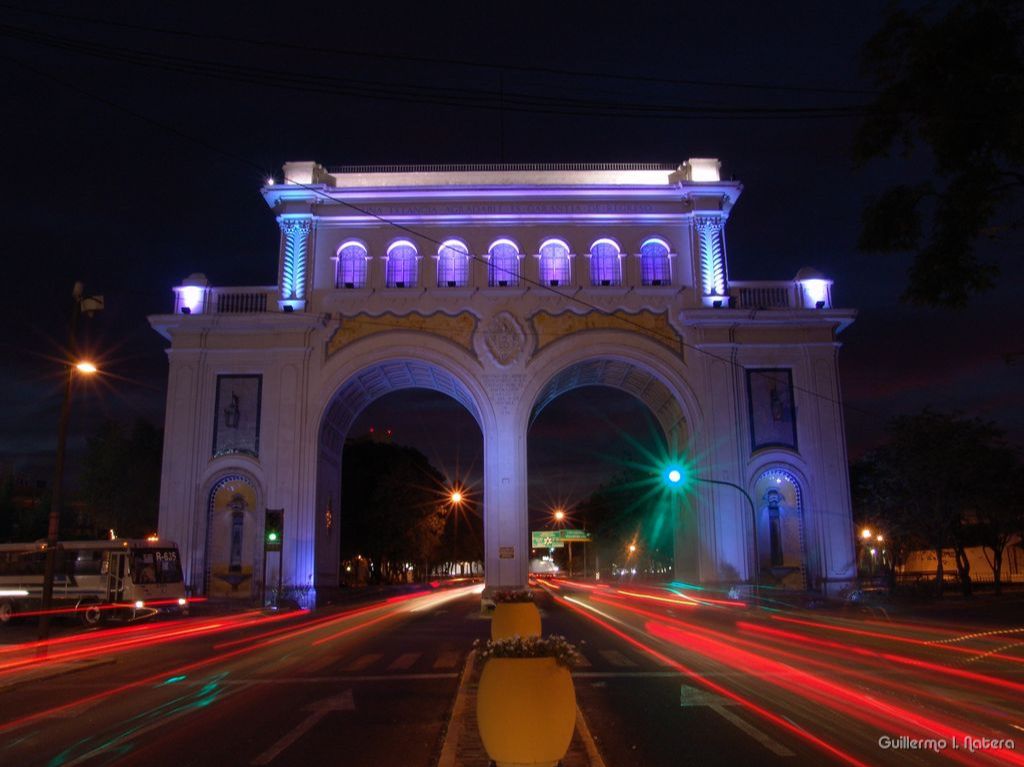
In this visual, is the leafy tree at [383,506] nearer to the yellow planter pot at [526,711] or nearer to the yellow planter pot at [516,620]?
the yellow planter pot at [516,620]

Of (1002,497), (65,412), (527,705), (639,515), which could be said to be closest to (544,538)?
(639,515)

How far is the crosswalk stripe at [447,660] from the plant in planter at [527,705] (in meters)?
9.05

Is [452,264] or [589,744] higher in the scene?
[452,264]

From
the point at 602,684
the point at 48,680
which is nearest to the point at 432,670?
the point at 602,684

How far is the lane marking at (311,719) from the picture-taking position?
8.52 m

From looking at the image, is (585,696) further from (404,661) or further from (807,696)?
(404,661)

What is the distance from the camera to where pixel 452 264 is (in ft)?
122

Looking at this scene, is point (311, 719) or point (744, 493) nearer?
point (311, 719)

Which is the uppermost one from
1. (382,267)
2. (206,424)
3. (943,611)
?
(382,267)

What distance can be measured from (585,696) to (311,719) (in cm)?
373

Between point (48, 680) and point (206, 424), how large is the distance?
21487mm

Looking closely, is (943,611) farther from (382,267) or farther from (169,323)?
(169,323)

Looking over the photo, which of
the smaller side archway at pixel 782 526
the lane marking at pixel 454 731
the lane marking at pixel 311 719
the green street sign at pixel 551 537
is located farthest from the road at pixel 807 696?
the green street sign at pixel 551 537

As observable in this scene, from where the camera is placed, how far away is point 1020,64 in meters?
14.4
